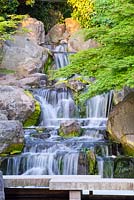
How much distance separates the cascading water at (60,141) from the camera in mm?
8117

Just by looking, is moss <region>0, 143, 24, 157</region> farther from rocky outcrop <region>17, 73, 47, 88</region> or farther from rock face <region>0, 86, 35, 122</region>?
rocky outcrop <region>17, 73, 47, 88</region>

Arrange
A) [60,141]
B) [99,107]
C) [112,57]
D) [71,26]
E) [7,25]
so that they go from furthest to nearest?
[71,26], [99,107], [7,25], [60,141], [112,57]

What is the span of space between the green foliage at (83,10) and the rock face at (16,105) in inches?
255

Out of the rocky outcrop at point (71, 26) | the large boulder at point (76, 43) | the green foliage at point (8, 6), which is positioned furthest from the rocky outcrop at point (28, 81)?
the rocky outcrop at point (71, 26)

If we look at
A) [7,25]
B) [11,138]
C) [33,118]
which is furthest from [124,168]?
[7,25]

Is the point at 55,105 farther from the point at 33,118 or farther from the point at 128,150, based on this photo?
the point at 128,150

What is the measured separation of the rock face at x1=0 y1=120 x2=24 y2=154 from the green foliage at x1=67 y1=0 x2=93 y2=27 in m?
8.44

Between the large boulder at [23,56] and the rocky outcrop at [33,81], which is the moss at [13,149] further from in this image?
the large boulder at [23,56]

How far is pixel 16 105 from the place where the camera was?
10266 millimetres

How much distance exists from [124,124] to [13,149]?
2493 mm

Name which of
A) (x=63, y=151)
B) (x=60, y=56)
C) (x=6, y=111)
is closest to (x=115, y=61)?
(x=63, y=151)

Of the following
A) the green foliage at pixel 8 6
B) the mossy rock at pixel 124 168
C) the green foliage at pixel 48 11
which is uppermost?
the green foliage at pixel 8 6

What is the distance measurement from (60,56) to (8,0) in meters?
3.69

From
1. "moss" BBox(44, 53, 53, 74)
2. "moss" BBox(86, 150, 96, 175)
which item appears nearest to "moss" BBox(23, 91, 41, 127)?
"moss" BBox(86, 150, 96, 175)
